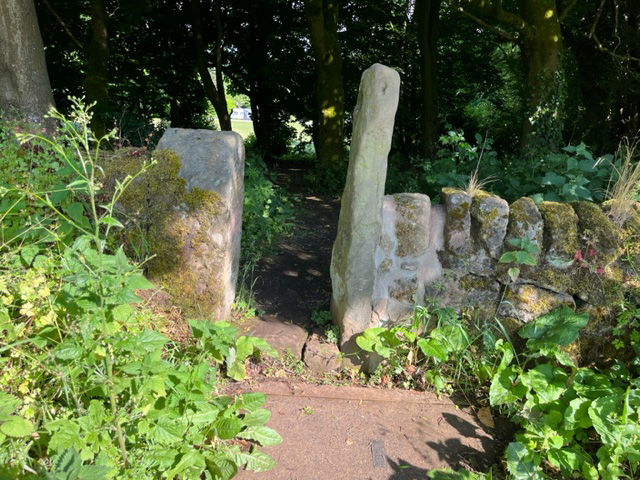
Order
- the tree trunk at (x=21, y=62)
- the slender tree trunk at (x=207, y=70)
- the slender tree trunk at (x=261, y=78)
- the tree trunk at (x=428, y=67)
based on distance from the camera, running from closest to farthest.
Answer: the tree trunk at (x=21, y=62)
the tree trunk at (x=428, y=67)
the slender tree trunk at (x=207, y=70)
the slender tree trunk at (x=261, y=78)

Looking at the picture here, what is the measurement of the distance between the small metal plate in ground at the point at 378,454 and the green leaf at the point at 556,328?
1253 millimetres

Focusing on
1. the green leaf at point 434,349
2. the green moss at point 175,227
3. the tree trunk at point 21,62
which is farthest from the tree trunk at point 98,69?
the green leaf at point 434,349

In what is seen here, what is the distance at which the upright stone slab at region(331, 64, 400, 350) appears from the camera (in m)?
3.32

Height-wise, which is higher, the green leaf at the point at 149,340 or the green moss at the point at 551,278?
the green leaf at the point at 149,340

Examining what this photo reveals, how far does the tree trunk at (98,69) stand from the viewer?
7.96 meters

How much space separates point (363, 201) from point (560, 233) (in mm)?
1515

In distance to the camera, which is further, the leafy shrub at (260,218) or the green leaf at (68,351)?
the leafy shrub at (260,218)

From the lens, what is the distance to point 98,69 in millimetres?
8141

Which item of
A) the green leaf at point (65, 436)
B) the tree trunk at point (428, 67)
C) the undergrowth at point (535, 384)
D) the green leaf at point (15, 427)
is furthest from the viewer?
the tree trunk at point (428, 67)

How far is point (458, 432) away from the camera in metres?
3.15

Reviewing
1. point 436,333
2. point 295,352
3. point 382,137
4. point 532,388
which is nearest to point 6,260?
point 295,352

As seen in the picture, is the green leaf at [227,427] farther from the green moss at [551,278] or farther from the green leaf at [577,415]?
the green moss at [551,278]

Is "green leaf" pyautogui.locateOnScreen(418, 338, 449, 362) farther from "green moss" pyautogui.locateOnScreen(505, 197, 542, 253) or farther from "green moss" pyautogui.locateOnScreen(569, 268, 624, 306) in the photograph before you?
"green moss" pyautogui.locateOnScreen(569, 268, 624, 306)

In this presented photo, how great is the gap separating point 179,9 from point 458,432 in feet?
40.4
